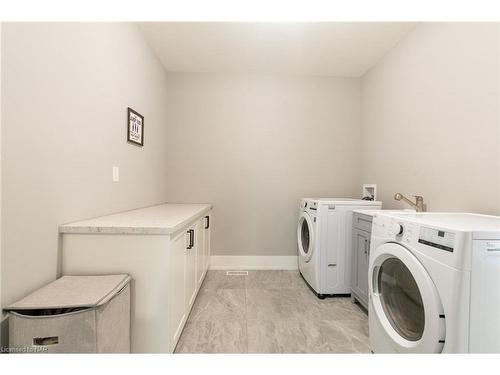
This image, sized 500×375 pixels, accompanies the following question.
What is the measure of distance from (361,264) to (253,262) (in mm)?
1333

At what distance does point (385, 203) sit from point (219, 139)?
198cm

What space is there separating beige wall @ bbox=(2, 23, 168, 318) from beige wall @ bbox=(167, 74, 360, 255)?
944mm

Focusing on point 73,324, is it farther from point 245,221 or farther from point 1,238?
point 245,221

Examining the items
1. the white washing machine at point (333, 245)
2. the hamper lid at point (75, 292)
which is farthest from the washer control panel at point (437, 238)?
the hamper lid at point (75, 292)

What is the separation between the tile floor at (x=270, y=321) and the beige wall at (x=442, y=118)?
1.13 meters

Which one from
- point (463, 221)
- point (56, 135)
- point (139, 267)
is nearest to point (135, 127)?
point (56, 135)

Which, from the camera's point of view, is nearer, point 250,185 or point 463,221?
point 463,221

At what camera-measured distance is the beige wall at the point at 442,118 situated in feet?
→ 4.63

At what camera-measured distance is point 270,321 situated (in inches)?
68.9

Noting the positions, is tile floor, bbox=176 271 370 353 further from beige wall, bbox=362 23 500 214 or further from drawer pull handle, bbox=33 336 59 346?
beige wall, bbox=362 23 500 214

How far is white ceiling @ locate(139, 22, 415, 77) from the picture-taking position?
80.9 inches

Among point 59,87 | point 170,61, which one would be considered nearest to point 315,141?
point 170,61

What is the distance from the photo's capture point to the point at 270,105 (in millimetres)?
2879

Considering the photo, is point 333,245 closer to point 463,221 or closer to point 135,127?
point 463,221
